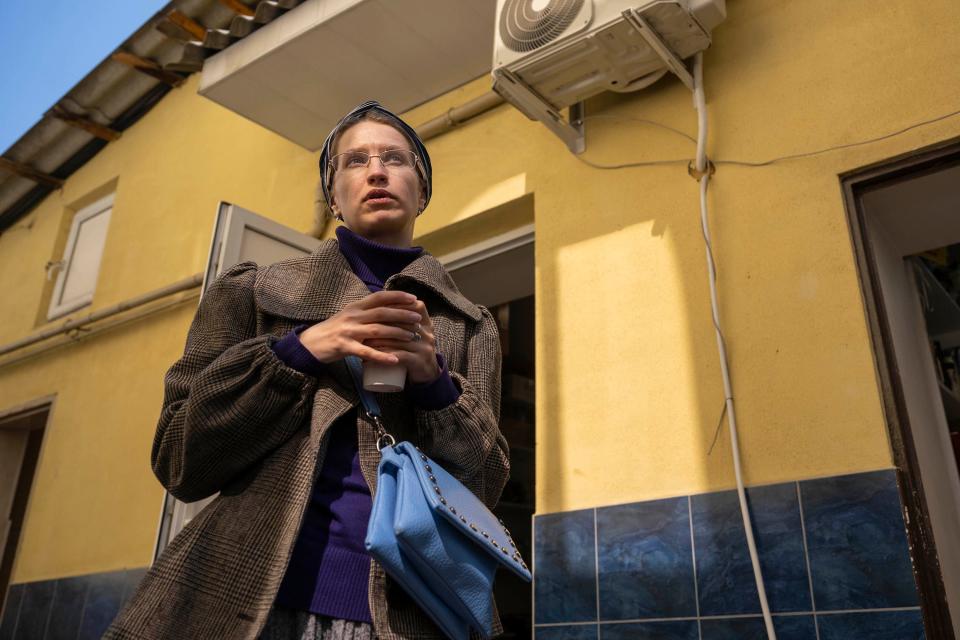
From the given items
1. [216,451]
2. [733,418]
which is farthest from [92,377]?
[216,451]

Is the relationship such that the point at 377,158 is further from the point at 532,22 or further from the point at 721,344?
the point at 532,22

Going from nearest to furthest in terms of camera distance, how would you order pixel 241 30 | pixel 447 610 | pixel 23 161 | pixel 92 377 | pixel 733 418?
pixel 447 610 < pixel 733 418 < pixel 241 30 < pixel 92 377 < pixel 23 161

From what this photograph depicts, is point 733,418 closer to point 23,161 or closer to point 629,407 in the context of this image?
point 629,407

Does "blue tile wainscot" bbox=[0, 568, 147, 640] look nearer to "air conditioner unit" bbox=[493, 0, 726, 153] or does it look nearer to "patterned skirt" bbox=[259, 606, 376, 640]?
"air conditioner unit" bbox=[493, 0, 726, 153]

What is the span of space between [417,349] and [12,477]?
5.44m

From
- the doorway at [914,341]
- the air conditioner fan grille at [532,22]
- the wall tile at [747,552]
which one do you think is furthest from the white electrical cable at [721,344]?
the air conditioner fan grille at [532,22]

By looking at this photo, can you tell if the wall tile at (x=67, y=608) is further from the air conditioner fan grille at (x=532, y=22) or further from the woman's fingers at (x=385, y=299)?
the woman's fingers at (x=385, y=299)

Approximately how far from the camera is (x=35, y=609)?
429cm

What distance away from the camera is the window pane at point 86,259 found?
5.46 metres

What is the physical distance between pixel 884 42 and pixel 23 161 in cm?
565

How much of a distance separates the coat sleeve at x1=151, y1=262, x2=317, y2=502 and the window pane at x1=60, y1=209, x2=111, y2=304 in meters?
4.64

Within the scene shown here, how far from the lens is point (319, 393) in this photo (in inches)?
44.5

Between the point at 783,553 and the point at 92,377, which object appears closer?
the point at 783,553

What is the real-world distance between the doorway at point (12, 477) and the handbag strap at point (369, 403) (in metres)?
4.86
